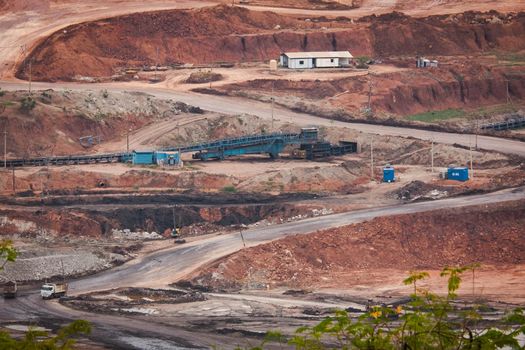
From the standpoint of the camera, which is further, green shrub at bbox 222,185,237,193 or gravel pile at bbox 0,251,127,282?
green shrub at bbox 222,185,237,193

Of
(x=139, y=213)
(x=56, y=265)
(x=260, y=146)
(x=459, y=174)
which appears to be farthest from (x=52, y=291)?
(x=260, y=146)

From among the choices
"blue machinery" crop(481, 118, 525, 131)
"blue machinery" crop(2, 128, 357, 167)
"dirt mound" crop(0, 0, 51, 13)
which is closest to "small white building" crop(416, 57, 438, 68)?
"blue machinery" crop(481, 118, 525, 131)

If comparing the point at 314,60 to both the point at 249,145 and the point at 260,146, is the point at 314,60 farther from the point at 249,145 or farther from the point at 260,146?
the point at 249,145

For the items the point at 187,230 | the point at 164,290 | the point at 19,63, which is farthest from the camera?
the point at 19,63

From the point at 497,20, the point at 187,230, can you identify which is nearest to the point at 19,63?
the point at 187,230

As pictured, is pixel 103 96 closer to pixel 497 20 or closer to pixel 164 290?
pixel 164 290

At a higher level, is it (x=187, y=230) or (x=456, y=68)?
(x=456, y=68)

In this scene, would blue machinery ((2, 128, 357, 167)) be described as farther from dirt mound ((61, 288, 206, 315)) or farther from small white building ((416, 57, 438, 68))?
small white building ((416, 57, 438, 68))

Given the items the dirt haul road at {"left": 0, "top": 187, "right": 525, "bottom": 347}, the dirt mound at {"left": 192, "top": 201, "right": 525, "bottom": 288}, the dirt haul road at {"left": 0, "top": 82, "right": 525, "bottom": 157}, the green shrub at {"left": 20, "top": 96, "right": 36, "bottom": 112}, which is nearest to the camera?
the dirt haul road at {"left": 0, "top": 187, "right": 525, "bottom": 347}
